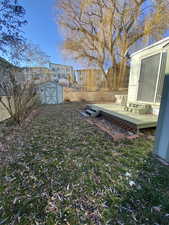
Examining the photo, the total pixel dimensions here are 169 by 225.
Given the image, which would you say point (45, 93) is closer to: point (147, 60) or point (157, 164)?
point (147, 60)

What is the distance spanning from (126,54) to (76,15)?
5735mm

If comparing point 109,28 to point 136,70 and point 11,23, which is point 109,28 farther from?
point 11,23

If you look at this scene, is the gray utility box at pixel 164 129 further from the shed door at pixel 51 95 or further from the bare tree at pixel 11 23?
the shed door at pixel 51 95

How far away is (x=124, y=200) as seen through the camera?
1352 mm

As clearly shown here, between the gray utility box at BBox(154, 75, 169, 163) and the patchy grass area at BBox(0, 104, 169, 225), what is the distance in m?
0.22

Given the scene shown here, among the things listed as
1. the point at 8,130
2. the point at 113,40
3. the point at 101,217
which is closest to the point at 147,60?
the point at 101,217

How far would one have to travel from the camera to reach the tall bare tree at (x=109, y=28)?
9.09 metres

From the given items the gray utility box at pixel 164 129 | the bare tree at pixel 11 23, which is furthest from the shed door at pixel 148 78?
the bare tree at pixel 11 23

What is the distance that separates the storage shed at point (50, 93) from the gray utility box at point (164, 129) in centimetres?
928

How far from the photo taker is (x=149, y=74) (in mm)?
4230

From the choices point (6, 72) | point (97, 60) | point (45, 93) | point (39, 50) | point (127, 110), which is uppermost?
point (39, 50)

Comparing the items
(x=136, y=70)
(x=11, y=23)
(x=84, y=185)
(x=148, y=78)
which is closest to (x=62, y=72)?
(x=11, y=23)

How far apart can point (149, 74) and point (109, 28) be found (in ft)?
26.3

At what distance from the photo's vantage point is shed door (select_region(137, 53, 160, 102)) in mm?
3936
